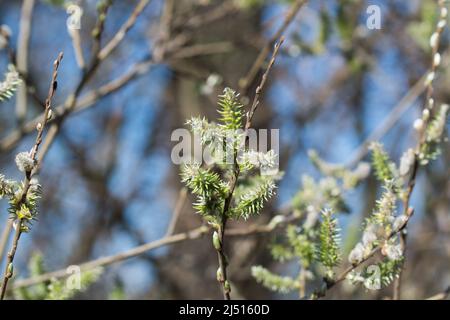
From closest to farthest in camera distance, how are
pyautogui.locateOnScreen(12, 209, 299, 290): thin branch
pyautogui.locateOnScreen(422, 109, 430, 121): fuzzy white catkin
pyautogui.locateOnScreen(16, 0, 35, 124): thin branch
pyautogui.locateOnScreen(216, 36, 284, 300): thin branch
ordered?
pyautogui.locateOnScreen(216, 36, 284, 300): thin branch < pyautogui.locateOnScreen(422, 109, 430, 121): fuzzy white catkin < pyautogui.locateOnScreen(12, 209, 299, 290): thin branch < pyautogui.locateOnScreen(16, 0, 35, 124): thin branch

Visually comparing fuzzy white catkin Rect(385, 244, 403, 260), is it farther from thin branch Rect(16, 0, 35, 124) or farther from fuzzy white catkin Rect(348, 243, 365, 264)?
thin branch Rect(16, 0, 35, 124)

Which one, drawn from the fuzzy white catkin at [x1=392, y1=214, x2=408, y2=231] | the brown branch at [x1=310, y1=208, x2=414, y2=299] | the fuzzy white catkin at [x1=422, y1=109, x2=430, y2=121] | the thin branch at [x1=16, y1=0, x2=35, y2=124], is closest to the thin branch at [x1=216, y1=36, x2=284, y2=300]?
the brown branch at [x1=310, y1=208, x2=414, y2=299]

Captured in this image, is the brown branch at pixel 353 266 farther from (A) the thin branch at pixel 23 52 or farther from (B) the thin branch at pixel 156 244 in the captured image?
(A) the thin branch at pixel 23 52

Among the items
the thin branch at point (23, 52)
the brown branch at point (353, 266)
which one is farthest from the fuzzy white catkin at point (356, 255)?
the thin branch at point (23, 52)

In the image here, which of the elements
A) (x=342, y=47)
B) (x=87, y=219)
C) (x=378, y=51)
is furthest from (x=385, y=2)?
(x=87, y=219)

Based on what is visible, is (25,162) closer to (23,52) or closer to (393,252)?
(393,252)

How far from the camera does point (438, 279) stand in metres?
3.26

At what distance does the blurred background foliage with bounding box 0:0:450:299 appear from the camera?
2117mm

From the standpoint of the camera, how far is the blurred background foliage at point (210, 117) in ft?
6.95

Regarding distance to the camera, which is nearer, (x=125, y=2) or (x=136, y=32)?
(x=136, y=32)
